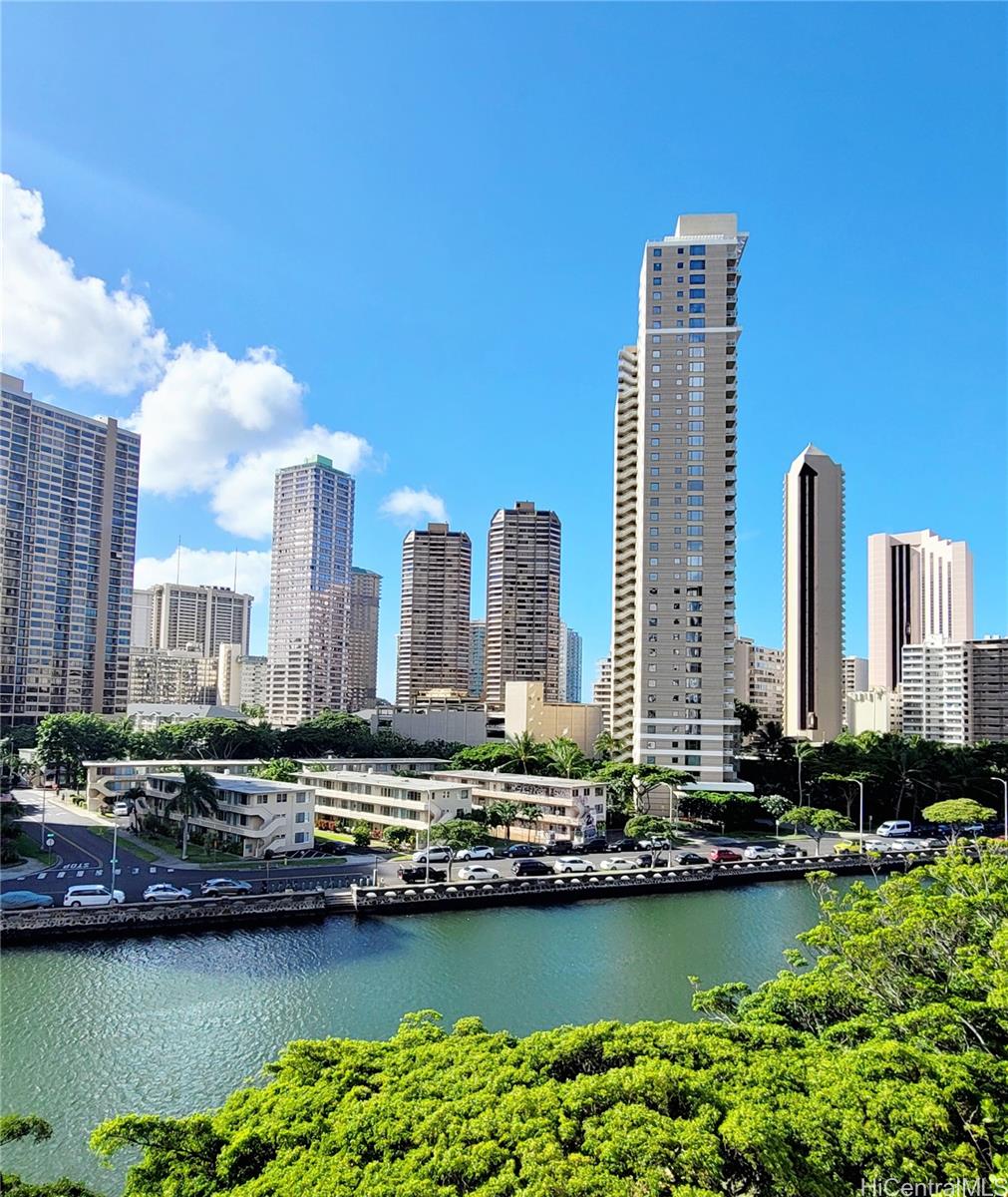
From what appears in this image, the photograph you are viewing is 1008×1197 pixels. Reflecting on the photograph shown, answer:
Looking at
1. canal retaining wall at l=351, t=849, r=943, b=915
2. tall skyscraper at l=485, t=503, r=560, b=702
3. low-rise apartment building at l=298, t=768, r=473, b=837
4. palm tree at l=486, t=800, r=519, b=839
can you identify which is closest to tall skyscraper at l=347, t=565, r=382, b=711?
tall skyscraper at l=485, t=503, r=560, b=702

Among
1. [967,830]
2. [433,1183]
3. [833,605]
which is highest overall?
[833,605]

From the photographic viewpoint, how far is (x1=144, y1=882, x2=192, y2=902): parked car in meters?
31.4

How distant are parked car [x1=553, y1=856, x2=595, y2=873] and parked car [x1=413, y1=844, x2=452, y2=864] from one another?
560 centimetres

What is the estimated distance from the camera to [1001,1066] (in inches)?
483

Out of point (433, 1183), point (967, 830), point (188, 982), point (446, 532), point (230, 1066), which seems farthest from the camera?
point (446, 532)

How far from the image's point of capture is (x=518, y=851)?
145 ft

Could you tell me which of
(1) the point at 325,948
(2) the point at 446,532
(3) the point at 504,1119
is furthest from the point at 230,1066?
(2) the point at 446,532

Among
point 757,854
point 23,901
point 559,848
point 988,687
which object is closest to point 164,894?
point 23,901

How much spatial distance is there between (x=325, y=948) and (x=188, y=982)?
4894mm

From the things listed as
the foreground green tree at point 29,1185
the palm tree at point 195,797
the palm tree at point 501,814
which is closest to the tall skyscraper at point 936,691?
the palm tree at point 501,814

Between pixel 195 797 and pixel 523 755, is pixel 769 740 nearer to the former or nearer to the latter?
pixel 523 755

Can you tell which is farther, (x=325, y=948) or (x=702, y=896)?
(x=702, y=896)

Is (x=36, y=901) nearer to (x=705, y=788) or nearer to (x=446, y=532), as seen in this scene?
(x=705, y=788)

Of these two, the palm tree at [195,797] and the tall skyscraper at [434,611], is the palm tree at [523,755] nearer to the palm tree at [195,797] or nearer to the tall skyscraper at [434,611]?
the palm tree at [195,797]
